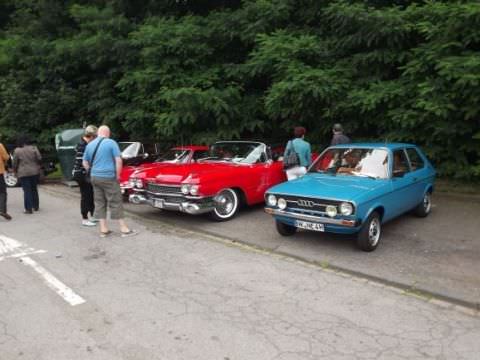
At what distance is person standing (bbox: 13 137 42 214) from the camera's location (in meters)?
9.17

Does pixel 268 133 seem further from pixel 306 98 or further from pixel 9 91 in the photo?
pixel 9 91

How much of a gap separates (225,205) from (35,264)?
355 cm

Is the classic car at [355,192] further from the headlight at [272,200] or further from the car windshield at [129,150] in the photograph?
the car windshield at [129,150]

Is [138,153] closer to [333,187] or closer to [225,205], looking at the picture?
[225,205]

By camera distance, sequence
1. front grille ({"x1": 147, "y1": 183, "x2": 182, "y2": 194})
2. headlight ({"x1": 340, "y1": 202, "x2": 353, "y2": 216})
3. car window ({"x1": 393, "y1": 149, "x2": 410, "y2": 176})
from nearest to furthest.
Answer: headlight ({"x1": 340, "y1": 202, "x2": 353, "y2": 216})
car window ({"x1": 393, "y1": 149, "x2": 410, "y2": 176})
front grille ({"x1": 147, "y1": 183, "x2": 182, "y2": 194})

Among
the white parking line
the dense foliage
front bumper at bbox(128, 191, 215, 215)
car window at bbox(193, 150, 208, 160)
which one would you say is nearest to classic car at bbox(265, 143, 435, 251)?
front bumper at bbox(128, 191, 215, 215)

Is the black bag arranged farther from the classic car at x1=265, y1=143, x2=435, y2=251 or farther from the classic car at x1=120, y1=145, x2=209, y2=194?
the classic car at x1=120, y1=145, x2=209, y2=194

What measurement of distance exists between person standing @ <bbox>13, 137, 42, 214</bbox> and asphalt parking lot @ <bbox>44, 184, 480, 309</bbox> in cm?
262

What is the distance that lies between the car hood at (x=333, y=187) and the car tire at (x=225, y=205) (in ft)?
5.62

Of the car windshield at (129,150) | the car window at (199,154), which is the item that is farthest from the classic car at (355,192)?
the car windshield at (129,150)

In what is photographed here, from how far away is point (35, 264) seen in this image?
225 inches

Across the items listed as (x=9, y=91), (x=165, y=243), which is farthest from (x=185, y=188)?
(x=9, y=91)

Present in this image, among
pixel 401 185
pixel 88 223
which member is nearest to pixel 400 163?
pixel 401 185

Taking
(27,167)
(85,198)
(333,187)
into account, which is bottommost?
(85,198)
